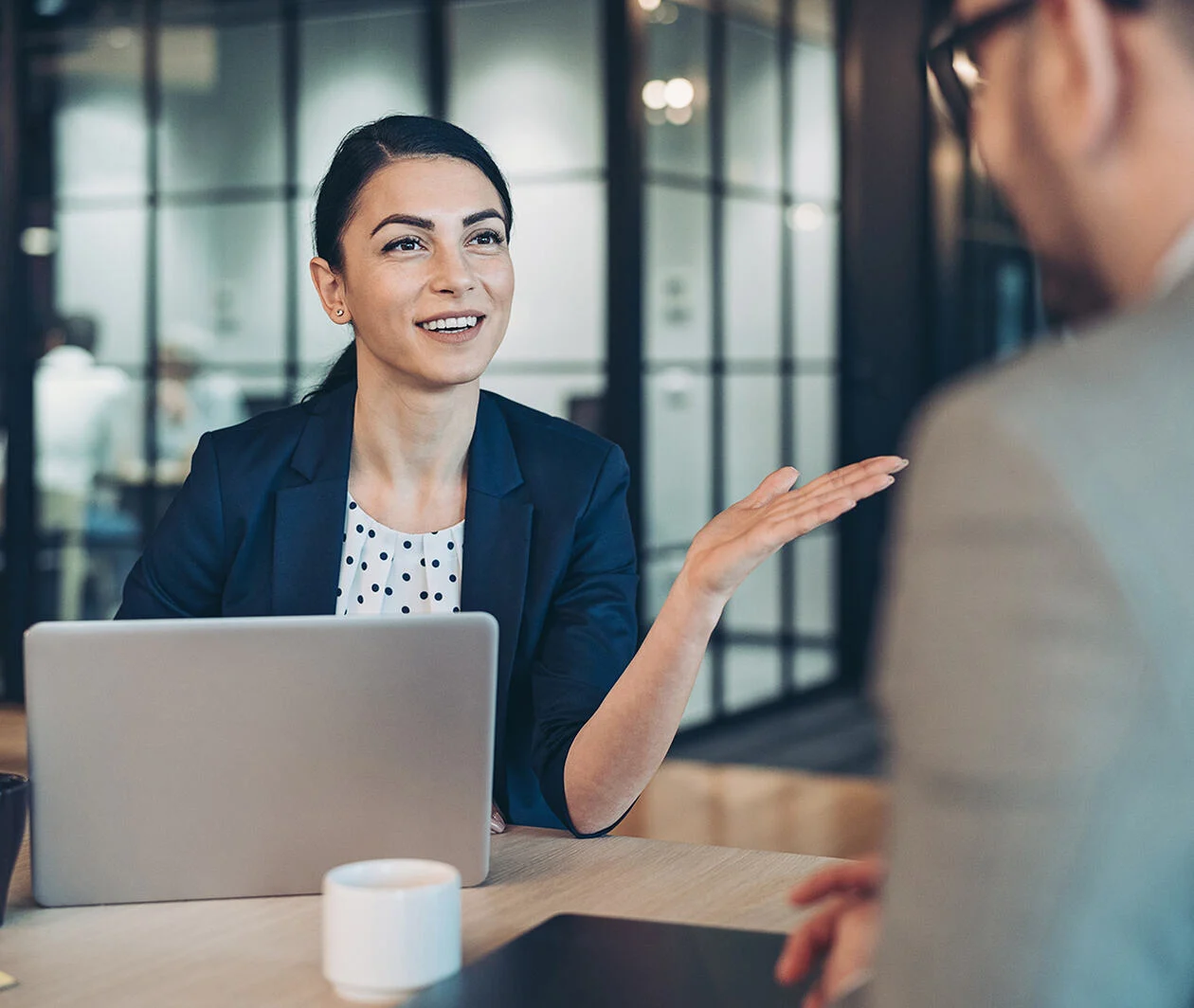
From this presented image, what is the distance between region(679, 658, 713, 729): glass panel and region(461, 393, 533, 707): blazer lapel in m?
3.31

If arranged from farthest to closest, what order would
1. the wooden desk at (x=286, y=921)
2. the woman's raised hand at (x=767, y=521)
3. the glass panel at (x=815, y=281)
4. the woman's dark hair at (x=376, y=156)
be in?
the glass panel at (x=815, y=281) < the woman's dark hair at (x=376, y=156) < the woman's raised hand at (x=767, y=521) < the wooden desk at (x=286, y=921)

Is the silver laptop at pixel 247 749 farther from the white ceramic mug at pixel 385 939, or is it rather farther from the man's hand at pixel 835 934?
the man's hand at pixel 835 934

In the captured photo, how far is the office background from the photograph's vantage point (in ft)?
15.2

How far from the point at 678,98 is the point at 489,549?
140 inches

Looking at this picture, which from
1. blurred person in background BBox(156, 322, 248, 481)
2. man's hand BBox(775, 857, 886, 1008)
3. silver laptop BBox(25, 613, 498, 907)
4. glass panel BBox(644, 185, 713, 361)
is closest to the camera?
man's hand BBox(775, 857, 886, 1008)

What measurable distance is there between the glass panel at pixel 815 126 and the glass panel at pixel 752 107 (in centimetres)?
15

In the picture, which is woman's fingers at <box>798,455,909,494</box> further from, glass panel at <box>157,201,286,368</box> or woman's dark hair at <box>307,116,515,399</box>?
glass panel at <box>157,201,286,368</box>

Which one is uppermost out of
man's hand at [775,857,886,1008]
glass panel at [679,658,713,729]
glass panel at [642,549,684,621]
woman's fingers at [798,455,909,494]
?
woman's fingers at [798,455,909,494]

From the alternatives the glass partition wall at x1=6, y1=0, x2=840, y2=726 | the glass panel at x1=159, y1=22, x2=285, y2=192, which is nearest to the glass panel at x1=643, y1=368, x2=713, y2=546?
the glass partition wall at x1=6, y1=0, x2=840, y2=726

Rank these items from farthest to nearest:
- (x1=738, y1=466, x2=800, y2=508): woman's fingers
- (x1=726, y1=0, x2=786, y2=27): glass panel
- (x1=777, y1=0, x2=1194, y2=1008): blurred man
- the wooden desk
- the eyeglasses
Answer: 1. (x1=726, y1=0, x2=786, y2=27): glass panel
2. (x1=738, y1=466, x2=800, y2=508): woman's fingers
3. the wooden desk
4. the eyeglasses
5. (x1=777, y1=0, x2=1194, y2=1008): blurred man

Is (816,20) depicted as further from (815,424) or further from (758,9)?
(815,424)

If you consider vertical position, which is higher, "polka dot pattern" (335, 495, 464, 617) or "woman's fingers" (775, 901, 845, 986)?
"polka dot pattern" (335, 495, 464, 617)

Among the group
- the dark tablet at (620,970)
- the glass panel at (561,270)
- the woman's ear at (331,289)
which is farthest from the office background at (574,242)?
the dark tablet at (620,970)

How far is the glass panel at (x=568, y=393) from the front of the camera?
4.65 m
